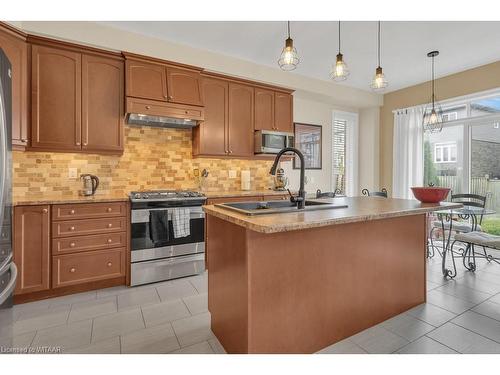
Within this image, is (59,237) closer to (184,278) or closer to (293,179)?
(184,278)

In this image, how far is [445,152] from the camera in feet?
14.9

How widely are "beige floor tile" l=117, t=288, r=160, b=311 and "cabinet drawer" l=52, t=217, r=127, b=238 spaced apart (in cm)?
65

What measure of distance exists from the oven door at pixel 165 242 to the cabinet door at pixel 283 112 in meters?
1.89

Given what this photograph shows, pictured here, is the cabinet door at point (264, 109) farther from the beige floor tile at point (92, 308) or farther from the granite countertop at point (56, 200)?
the beige floor tile at point (92, 308)

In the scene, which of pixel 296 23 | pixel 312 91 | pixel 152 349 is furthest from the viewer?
pixel 312 91

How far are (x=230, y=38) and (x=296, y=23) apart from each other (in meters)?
0.80

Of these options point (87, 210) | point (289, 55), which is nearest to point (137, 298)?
point (87, 210)

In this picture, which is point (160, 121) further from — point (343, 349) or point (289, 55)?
point (343, 349)

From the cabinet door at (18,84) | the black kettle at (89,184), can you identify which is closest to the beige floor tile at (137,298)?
the black kettle at (89,184)

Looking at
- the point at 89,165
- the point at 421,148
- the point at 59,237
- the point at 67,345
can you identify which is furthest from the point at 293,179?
the point at 67,345

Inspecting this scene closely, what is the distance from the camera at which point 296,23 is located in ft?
9.61

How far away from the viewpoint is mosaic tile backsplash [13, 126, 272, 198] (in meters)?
2.96

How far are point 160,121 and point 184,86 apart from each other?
1.71ft

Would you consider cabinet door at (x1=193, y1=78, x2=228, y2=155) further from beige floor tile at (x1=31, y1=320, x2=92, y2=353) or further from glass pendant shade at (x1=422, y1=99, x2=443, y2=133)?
glass pendant shade at (x1=422, y1=99, x2=443, y2=133)
